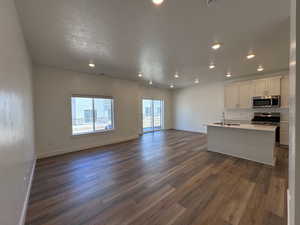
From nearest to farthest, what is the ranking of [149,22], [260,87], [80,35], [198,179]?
[149,22]
[80,35]
[198,179]
[260,87]

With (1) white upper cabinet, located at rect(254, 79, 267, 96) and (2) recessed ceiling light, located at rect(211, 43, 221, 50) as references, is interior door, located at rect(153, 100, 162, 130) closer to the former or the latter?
A: (1) white upper cabinet, located at rect(254, 79, 267, 96)

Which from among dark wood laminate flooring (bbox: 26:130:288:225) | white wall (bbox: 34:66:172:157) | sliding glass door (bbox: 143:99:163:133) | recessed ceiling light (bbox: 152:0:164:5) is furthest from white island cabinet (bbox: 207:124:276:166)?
sliding glass door (bbox: 143:99:163:133)

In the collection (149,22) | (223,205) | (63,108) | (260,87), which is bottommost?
(223,205)

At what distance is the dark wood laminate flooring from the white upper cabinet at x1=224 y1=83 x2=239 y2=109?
8.97 ft

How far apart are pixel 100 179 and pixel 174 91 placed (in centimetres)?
748

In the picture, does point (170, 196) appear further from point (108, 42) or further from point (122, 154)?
point (108, 42)

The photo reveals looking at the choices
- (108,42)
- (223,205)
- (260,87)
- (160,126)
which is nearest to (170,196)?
(223,205)

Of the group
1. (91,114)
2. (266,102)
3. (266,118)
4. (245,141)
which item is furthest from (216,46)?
(91,114)

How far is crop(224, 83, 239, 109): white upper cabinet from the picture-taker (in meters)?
5.75

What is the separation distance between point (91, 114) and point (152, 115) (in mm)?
4098

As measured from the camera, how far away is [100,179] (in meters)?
2.67

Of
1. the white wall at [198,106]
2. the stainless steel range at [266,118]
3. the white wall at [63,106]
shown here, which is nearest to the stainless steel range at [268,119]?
the stainless steel range at [266,118]

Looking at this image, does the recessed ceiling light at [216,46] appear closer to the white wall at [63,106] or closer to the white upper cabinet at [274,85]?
the white upper cabinet at [274,85]

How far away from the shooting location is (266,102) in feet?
16.2
